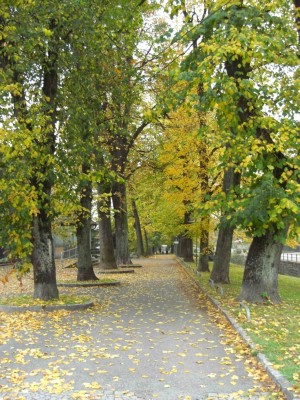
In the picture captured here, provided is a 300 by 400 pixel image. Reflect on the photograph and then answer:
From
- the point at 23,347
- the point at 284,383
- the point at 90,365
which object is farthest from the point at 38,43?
the point at 284,383

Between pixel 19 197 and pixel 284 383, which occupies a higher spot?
pixel 19 197

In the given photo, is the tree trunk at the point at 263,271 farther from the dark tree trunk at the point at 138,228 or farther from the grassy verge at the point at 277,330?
the dark tree trunk at the point at 138,228

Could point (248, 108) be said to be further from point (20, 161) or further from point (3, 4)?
point (3, 4)

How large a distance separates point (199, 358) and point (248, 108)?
20.1 ft

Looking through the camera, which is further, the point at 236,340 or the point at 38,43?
the point at 38,43

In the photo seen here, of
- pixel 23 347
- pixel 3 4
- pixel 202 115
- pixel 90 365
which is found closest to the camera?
pixel 90 365

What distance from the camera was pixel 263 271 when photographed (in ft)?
37.6

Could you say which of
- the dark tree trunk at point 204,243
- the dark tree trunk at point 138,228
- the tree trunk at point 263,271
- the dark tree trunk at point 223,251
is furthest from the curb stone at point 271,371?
the dark tree trunk at point 138,228

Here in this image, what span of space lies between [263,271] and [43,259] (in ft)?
18.3

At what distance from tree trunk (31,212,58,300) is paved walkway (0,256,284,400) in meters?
1.35

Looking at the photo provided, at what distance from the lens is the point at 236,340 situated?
26.1 feet

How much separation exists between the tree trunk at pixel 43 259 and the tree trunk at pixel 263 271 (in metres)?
5.00

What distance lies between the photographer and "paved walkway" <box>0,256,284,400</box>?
5453 mm

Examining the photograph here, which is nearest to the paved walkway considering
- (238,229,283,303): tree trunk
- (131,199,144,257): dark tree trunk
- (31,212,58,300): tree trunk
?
(238,229,283,303): tree trunk
